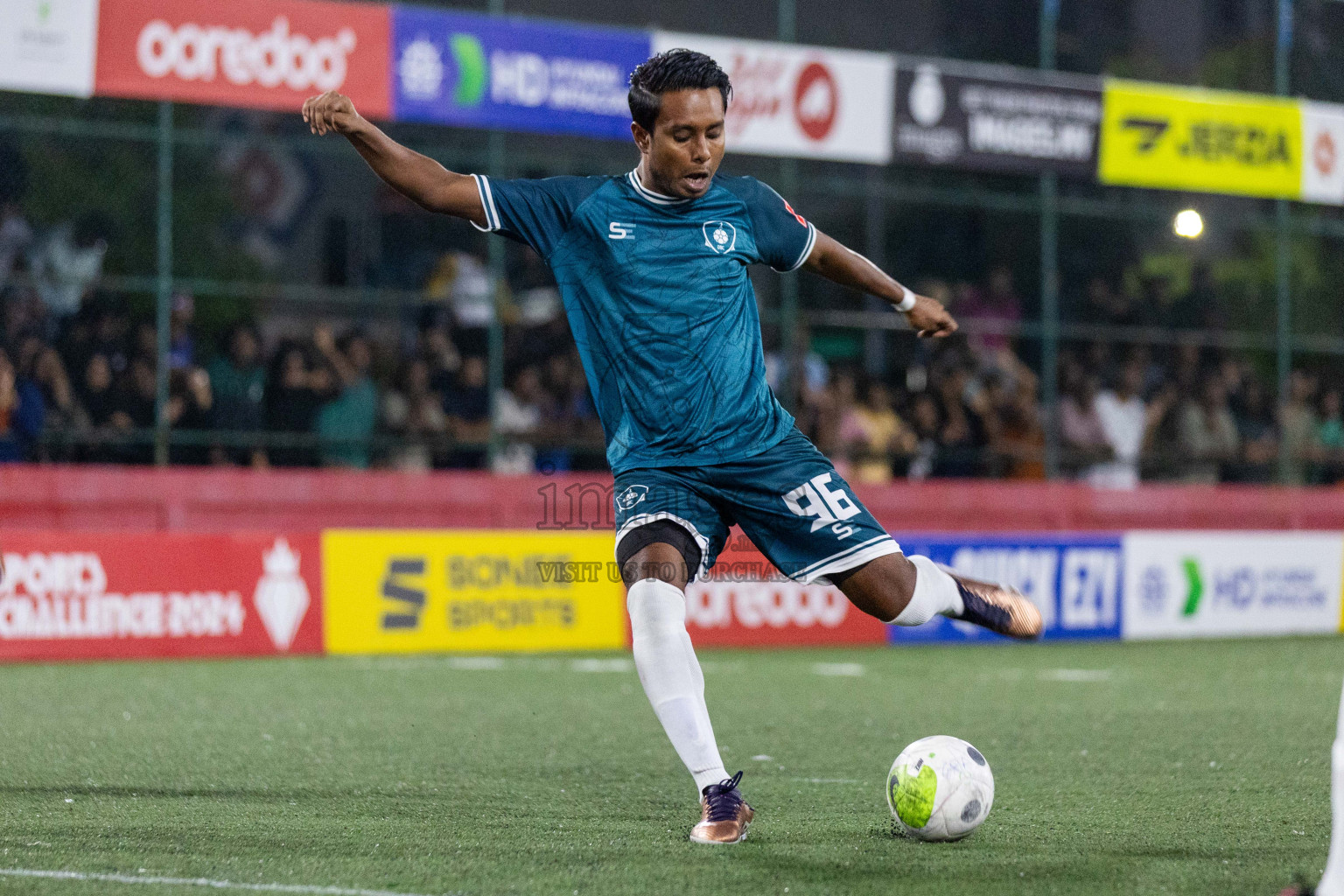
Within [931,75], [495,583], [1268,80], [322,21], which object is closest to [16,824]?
[495,583]

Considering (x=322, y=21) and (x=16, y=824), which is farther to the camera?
(x=322, y=21)

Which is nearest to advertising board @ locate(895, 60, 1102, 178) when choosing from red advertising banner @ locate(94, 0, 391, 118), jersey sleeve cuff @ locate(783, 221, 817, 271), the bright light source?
red advertising banner @ locate(94, 0, 391, 118)

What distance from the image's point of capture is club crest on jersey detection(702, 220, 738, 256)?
5453mm

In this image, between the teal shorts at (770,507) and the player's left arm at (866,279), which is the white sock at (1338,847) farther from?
the player's left arm at (866,279)

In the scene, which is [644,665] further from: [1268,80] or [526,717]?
[1268,80]

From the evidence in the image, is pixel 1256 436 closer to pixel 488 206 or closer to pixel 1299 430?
pixel 1299 430

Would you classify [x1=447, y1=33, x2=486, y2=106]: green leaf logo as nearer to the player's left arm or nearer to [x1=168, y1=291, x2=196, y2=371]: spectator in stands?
[x1=168, y1=291, x2=196, y2=371]: spectator in stands

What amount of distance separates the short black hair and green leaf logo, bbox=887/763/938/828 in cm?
203

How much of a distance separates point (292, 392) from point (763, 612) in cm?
444

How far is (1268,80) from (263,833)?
19.1 metres

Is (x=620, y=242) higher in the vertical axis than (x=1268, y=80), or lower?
lower

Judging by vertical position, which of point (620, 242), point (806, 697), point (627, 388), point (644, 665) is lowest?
point (806, 697)

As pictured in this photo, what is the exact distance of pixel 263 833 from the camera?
521 centimetres

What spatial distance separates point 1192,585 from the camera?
15.7m
